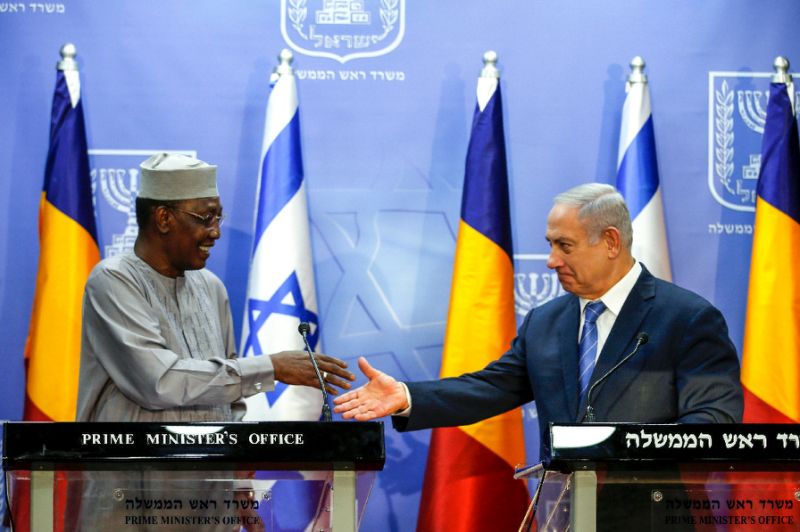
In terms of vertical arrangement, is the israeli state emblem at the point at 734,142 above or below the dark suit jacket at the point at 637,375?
above

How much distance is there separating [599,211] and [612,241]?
0.10m

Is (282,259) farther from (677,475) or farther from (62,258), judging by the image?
(677,475)

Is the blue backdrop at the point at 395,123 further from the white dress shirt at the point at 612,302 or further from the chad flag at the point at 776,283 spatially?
the white dress shirt at the point at 612,302

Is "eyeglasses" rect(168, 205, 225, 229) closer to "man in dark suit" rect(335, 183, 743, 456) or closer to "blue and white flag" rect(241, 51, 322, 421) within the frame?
Answer: "man in dark suit" rect(335, 183, 743, 456)

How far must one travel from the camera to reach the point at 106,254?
468cm

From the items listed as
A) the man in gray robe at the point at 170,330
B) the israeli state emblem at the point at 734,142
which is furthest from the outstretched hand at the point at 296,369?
the israeli state emblem at the point at 734,142

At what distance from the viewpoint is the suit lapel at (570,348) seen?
3.20 meters

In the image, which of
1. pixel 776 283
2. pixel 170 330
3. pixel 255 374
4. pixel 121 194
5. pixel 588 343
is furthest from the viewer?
pixel 121 194

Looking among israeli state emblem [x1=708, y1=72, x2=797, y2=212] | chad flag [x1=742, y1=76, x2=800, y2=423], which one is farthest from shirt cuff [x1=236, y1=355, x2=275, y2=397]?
israeli state emblem [x1=708, y1=72, x2=797, y2=212]

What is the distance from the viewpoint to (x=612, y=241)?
3320mm

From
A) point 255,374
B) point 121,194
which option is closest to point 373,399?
point 255,374

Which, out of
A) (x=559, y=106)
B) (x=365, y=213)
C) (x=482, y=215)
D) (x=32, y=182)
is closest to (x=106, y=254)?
(x=32, y=182)

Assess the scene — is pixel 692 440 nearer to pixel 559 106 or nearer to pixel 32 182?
pixel 559 106

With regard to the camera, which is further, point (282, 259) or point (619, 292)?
point (282, 259)
